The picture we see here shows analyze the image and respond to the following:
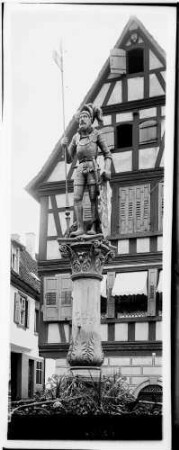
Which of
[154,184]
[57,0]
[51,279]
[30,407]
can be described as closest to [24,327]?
[51,279]

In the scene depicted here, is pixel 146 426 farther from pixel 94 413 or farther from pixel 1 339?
pixel 1 339

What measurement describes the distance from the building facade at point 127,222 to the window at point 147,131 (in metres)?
0.01

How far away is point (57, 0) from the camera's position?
574 cm

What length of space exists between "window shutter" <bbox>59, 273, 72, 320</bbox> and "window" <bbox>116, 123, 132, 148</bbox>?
1933 mm

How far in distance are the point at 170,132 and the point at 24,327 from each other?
167 inches

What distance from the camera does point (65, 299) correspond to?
33.0 feet

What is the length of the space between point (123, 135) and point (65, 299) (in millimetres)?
2369

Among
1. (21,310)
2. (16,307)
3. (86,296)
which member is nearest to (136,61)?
(21,310)

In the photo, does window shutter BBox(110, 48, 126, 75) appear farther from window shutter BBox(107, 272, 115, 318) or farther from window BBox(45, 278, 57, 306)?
window BBox(45, 278, 57, 306)

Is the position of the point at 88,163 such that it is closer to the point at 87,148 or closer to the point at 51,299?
the point at 87,148

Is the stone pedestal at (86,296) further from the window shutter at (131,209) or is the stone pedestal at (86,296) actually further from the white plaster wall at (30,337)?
the window shutter at (131,209)

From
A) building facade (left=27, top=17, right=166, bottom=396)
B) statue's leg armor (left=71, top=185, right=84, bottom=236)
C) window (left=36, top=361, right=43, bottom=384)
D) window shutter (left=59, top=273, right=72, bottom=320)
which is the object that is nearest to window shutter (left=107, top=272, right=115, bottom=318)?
building facade (left=27, top=17, right=166, bottom=396)

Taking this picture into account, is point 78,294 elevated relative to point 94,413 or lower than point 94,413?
elevated

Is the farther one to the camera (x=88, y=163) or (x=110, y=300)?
(x=110, y=300)
